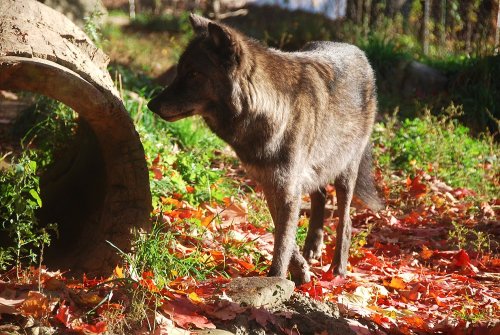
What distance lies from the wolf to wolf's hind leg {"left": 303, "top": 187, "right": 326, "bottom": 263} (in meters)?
0.54

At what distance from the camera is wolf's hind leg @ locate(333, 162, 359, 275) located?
19.9 ft

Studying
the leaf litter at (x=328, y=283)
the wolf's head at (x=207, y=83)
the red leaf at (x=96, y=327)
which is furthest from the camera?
the wolf's head at (x=207, y=83)

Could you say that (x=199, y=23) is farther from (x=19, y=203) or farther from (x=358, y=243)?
(x=358, y=243)

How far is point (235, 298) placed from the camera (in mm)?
4410

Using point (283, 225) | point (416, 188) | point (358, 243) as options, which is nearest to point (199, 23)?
point (283, 225)

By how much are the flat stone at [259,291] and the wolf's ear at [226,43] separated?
1.58 meters

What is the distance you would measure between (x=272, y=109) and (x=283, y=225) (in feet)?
2.88

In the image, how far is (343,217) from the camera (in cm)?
621

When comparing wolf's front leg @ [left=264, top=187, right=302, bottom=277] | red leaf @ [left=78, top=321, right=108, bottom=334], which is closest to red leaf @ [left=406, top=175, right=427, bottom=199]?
wolf's front leg @ [left=264, top=187, right=302, bottom=277]

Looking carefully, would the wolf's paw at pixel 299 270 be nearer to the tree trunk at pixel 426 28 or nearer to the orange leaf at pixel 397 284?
the orange leaf at pixel 397 284

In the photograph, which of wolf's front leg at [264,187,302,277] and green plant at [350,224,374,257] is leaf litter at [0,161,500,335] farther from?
wolf's front leg at [264,187,302,277]

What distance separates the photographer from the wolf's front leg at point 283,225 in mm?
5227

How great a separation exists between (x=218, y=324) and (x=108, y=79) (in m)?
2.34

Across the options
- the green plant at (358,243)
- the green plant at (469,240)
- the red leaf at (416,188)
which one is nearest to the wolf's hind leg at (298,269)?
the green plant at (358,243)
